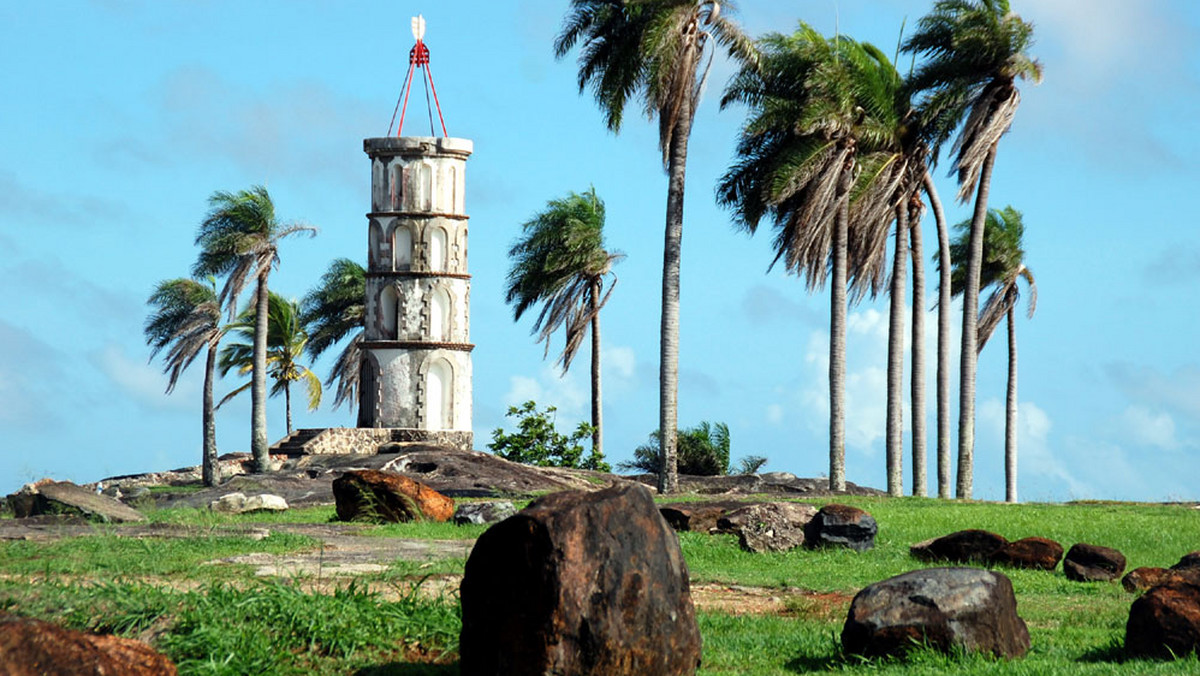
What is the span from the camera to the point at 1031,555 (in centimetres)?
1664

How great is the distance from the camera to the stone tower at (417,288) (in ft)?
130

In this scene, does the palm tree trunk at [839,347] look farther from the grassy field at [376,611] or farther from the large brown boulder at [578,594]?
the large brown boulder at [578,594]

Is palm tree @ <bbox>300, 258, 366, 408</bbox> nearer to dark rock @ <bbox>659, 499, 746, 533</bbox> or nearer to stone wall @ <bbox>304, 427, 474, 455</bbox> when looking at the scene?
stone wall @ <bbox>304, 427, 474, 455</bbox>

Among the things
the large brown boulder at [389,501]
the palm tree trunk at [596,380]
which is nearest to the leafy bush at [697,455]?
the palm tree trunk at [596,380]

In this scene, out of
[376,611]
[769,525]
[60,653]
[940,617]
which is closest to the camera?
[60,653]

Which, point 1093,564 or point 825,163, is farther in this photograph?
point 825,163

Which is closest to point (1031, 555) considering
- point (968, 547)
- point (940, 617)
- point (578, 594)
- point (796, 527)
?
point (968, 547)

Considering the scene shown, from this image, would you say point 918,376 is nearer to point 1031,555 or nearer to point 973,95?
point 973,95

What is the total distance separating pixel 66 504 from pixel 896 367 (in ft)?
62.6

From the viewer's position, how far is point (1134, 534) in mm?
21266

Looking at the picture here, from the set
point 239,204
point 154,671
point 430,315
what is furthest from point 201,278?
point 154,671

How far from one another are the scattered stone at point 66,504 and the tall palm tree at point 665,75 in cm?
1329

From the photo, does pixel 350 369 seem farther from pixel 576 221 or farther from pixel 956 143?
pixel 956 143

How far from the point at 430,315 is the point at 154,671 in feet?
104
